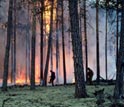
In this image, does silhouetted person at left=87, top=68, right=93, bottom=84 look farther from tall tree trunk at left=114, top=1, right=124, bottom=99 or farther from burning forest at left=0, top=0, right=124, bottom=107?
tall tree trunk at left=114, top=1, right=124, bottom=99

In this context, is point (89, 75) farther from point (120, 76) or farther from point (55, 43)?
point (55, 43)

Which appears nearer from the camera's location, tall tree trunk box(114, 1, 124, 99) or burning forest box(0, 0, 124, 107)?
tall tree trunk box(114, 1, 124, 99)

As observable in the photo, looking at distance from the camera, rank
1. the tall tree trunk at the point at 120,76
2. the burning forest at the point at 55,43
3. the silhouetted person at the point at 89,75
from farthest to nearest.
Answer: the silhouetted person at the point at 89,75, the burning forest at the point at 55,43, the tall tree trunk at the point at 120,76

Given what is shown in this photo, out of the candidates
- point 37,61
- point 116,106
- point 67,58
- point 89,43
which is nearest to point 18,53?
point 37,61

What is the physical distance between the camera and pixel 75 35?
1916cm

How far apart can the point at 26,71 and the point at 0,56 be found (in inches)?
185

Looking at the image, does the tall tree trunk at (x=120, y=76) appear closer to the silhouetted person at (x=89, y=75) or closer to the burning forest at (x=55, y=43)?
the burning forest at (x=55, y=43)

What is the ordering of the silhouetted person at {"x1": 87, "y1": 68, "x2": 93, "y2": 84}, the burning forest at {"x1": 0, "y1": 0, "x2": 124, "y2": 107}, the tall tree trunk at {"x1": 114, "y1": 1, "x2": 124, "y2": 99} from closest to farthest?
the tall tree trunk at {"x1": 114, "y1": 1, "x2": 124, "y2": 99}
the burning forest at {"x1": 0, "y1": 0, "x2": 124, "y2": 107}
the silhouetted person at {"x1": 87, "y1": 68, "x2": 93, "y2": 84}

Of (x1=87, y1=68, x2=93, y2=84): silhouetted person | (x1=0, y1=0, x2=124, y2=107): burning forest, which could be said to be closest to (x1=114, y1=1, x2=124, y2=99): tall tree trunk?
(x1=0, y1=0, x2=124, y2=107): burning forest

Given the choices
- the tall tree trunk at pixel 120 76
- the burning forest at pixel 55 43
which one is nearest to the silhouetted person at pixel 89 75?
the burning forest at pixel 55 43

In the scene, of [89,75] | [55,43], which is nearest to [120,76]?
[89,75]

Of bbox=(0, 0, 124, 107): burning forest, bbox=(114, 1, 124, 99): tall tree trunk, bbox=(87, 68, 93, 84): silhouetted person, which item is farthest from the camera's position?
bbox=(87, 68, 93, 84): silhouetted person

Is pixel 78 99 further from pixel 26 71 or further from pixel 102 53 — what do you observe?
pixel 102 53

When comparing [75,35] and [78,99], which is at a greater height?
[75,35]
